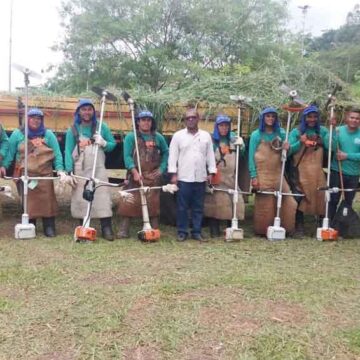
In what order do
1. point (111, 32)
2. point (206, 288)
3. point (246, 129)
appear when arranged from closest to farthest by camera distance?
1. point (206, 288)
2. point (246, 129)
3. point (111, 32)

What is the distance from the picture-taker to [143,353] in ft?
10.4

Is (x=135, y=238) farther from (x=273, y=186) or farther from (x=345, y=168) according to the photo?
(x=345, y=168)

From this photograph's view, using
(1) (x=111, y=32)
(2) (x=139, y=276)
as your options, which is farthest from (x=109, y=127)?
(1) (x=111, y=32)

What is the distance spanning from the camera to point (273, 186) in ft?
21.0

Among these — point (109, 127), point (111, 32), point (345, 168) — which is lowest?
point (345, 168)

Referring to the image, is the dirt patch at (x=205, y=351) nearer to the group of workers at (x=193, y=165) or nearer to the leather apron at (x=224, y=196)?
the group of workers at (x=193, y=165)

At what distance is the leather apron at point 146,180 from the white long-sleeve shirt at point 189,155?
0.31 meters

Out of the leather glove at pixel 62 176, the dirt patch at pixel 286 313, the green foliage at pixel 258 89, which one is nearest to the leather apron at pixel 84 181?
the leather glove at pixel 62 176

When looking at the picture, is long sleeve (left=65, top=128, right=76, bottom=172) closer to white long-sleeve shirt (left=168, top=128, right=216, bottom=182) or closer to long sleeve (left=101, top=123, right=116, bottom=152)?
long sleeve (left=101, top=123, right=116, bottom=152)

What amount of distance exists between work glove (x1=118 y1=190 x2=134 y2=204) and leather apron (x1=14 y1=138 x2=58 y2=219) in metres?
0.82

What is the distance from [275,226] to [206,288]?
7.09ft

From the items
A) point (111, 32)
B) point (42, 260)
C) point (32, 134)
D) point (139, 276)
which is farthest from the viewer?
point (111, 32)

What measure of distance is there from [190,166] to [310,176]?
153cm

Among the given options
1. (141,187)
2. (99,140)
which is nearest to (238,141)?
(141,187)
